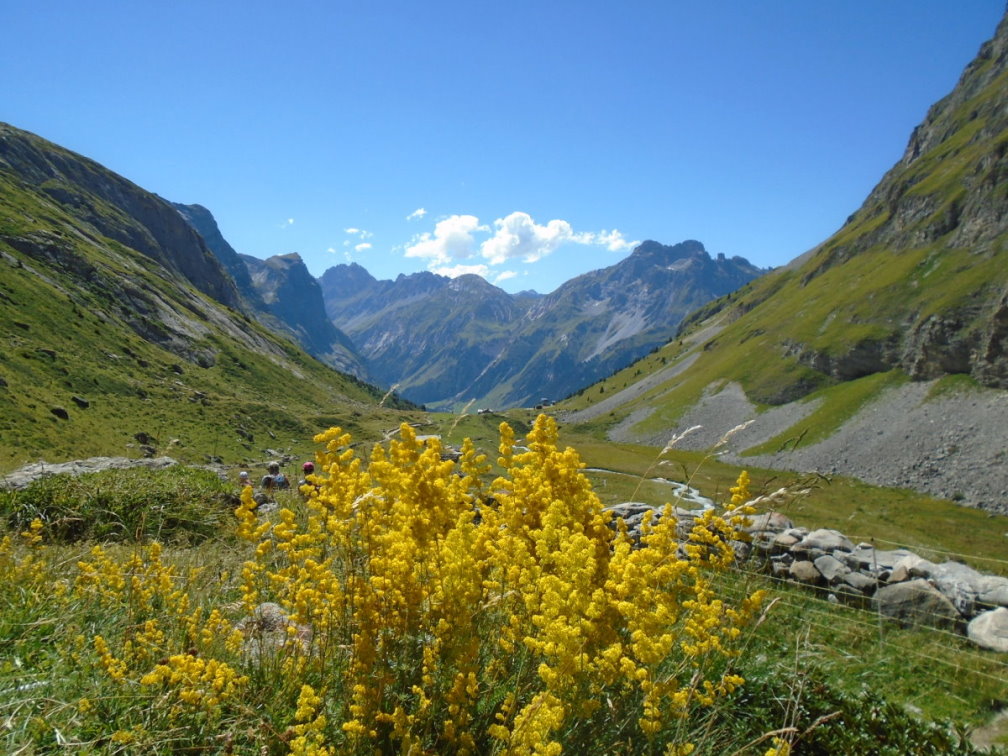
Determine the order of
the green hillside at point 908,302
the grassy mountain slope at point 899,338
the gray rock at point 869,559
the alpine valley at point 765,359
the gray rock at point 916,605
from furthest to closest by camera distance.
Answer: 1. the green hillside at point 908,302
2. the grassy mountain slope at point 899,338
3. the alpine valley at point 765,359
4. the gray rock at point 869,559
5. the gray rock at point 916,605

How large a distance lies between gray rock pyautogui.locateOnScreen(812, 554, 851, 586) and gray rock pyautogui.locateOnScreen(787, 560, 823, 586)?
0.40ft

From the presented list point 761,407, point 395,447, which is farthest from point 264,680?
point 761,407

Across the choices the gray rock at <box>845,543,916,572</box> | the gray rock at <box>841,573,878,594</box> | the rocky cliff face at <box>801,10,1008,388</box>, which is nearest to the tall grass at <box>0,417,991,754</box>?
the gray rock at <box>841,573,878,594</box>

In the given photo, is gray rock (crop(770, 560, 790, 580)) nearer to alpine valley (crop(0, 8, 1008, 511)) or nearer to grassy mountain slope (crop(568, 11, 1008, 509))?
alpine valley (crop(0, 8, 1008, 511))

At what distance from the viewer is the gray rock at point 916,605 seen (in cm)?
1080

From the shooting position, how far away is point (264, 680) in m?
5.11

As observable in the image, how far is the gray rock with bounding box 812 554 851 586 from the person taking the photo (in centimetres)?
1305

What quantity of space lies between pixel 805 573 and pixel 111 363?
124645mm

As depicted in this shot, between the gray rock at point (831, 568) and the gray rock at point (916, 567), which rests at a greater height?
the gray rock at point (916, 567)

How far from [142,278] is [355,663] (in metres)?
197

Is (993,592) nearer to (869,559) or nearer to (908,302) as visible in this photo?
(869,559)

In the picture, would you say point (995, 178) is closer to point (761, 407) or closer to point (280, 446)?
point (761, 407)

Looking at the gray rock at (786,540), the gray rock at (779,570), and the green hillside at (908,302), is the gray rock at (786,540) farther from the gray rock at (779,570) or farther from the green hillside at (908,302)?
the green hillside at (908,302)

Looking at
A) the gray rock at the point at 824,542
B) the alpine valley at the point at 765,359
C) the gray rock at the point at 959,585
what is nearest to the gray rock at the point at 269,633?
the gray rock at the point at 959,585
